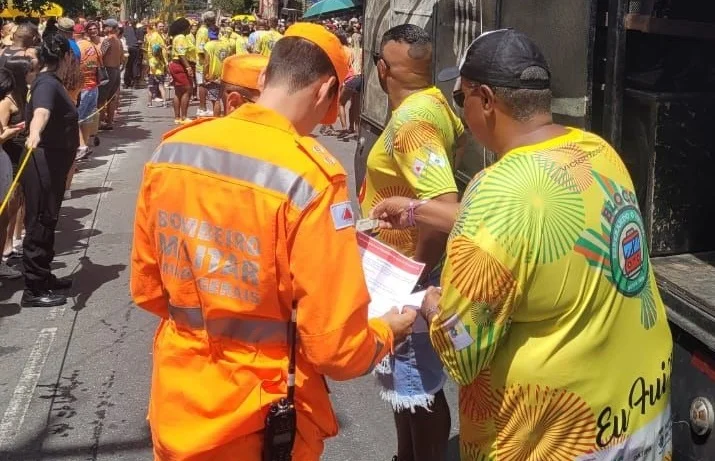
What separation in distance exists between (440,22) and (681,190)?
2202 mm

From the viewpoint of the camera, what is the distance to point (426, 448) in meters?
3.36

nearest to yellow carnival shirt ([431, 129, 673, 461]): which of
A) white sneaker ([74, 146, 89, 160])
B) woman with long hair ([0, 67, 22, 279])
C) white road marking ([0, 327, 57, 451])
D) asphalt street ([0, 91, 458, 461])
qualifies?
asphalt street ([0, 91, 458, 461])

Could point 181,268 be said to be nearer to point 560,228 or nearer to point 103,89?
point 560,228

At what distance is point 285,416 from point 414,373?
124 cm

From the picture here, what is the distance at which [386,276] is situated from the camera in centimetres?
266

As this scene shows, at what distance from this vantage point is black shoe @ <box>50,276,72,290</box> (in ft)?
21.1

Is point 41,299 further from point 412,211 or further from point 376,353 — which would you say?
point 376,353

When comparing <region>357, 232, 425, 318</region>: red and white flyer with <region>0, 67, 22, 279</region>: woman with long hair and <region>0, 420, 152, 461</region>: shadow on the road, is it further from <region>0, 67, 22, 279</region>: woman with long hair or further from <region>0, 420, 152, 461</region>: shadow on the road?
<region>0, 67, 22, 279</region>: woman with long hair

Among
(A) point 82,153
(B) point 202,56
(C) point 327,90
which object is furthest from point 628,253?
(B) point 202,56

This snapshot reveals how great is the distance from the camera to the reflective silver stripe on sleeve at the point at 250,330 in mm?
2043

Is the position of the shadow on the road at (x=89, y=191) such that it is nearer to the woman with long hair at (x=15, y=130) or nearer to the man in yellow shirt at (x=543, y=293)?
the woman with long hair at (x=15, y=130)

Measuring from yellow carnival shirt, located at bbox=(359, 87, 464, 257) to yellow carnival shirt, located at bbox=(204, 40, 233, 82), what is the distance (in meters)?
13.1

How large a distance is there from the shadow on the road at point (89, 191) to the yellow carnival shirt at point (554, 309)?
28.2 feet

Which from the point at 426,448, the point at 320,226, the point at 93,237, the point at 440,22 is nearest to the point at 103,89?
the point at 93,237
